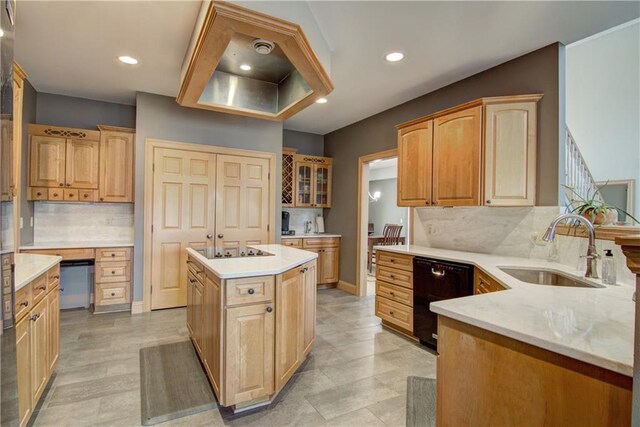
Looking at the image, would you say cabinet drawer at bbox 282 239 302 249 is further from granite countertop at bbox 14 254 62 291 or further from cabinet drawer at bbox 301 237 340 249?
granite countertop at bbox 14 254 62 291

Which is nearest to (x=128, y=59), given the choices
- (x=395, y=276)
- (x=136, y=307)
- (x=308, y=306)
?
(x=136, y=307)

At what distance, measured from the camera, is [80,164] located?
3.87 m

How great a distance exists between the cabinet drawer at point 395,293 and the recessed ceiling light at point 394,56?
226cm

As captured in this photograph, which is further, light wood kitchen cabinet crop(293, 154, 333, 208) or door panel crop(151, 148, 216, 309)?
light wood kitchen cabinet crop(293, 154, 333, 208)

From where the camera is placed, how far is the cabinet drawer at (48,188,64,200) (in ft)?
12.2

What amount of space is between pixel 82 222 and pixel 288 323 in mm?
3561

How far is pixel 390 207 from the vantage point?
378 inches

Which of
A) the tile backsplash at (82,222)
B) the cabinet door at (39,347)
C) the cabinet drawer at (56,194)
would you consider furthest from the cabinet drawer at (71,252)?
the cabinet door at (39,347)

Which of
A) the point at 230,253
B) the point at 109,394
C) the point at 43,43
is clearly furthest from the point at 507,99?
the point at 43,43

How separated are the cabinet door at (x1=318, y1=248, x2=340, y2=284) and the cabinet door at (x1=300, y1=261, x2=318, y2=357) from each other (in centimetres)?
253

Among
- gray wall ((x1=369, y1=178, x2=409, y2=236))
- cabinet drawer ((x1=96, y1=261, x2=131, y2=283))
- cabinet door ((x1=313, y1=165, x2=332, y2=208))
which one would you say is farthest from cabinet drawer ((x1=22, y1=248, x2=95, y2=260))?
gray wall ((x1=369, y1=178, x2=409, y2=236))

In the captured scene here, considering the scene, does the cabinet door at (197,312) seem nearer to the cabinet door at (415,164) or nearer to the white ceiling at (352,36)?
the white ceiling at (352,36)

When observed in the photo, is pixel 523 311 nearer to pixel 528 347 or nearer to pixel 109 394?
pixel 528 347

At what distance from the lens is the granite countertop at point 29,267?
1.61 m
